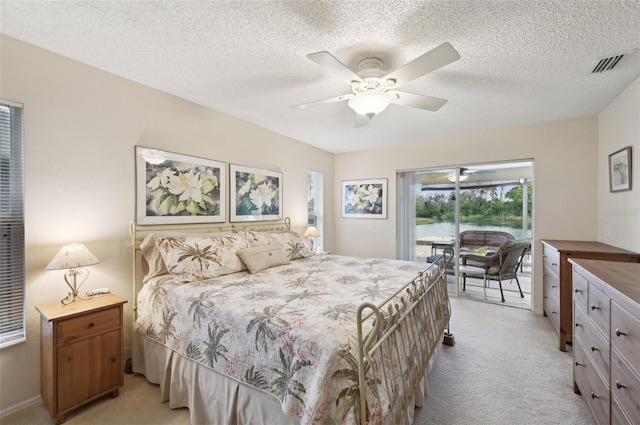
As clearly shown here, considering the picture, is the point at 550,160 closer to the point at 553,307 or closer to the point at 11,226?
the point at 553,307

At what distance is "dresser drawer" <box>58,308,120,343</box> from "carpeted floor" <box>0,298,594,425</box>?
0.55m

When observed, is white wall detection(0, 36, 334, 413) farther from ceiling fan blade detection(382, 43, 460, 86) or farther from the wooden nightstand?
ceiling fan blade detection(382, 43, 460, 86)

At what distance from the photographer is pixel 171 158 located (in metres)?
2.81

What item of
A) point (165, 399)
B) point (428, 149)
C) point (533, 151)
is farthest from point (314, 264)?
point (533, 151)

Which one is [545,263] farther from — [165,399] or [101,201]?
[101,201]

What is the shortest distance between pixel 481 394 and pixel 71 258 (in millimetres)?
3147

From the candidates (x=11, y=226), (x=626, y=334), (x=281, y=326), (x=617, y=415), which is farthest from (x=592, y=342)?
(x=11, y=226)

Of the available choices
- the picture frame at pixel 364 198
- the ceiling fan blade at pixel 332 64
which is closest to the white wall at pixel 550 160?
the picture frame at pixel 364 198

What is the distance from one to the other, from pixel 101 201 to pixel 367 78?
2.43m

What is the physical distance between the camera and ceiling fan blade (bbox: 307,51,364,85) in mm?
1642

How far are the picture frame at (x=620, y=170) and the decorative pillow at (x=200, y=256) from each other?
3832 millimetres

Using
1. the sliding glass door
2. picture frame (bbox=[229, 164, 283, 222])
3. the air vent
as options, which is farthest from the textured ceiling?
the sliding glass door

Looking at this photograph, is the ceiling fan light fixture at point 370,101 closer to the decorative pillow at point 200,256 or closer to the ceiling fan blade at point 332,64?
the ceiling fan blade at point 332,64

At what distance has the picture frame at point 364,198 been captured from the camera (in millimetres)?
5061
